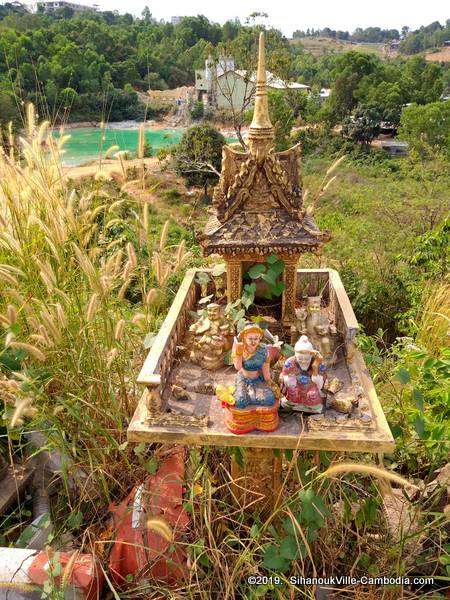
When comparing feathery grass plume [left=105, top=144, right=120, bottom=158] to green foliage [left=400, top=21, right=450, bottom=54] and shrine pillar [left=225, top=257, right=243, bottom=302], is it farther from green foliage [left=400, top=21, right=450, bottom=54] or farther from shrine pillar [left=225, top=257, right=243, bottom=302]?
green foliage [left=400, top=21, right=450, bottom=54]

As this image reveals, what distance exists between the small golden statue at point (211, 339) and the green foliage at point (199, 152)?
14.6 m

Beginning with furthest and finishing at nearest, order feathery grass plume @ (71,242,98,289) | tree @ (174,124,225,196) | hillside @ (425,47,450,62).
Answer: hillside @ (425,47,450,62)
tree @ (174,124,225,196)
feathery grass plume @ (71,242,98,289)

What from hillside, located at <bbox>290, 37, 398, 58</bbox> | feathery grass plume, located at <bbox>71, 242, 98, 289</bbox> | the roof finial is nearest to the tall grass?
feathery grass plume, located at <bbox>71, 242, 98, 289</bbox>

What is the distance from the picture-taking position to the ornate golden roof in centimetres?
318

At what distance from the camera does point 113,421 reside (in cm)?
316

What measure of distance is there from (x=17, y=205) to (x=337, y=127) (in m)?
31.0

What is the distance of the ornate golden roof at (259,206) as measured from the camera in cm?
318

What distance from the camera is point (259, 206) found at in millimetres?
3273

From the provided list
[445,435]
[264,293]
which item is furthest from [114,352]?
[445,435]

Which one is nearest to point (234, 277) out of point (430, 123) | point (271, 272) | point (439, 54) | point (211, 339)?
point (271, 272)

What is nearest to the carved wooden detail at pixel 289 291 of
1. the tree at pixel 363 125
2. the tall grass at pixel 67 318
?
the tall grass at pixel 67 318

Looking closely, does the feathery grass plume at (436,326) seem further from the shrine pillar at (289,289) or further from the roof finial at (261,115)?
the roof finial at (261,115)

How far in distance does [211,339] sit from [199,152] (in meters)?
15.5

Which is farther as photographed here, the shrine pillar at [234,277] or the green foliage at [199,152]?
the green foliage at [199,152]
